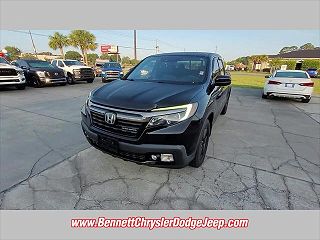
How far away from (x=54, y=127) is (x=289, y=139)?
5.58 metres

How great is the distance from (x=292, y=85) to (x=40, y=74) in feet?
42.5

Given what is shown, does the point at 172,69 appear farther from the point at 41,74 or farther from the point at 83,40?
the point at 83,40

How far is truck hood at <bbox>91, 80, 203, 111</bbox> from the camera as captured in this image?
262cm

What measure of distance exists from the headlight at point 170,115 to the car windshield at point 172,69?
0.95 metres

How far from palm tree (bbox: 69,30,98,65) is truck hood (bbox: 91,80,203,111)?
46.0 meters

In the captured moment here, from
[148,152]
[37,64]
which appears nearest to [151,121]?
[148,152]

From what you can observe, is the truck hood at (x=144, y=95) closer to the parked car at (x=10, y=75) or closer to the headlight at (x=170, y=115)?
the headlight at (x=170, y=115)

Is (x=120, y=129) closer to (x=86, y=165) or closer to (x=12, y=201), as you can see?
(x=86, y=165)

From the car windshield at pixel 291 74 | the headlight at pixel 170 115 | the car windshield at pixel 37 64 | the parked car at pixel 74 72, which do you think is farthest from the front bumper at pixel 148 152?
the parked car at pixel 74 72

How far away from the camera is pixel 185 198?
8.97 ft

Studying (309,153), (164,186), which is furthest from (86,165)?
(309,153)

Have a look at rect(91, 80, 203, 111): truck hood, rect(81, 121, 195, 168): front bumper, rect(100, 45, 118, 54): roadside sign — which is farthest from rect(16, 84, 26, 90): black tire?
rect(100, 45, 118, 54): roadside sign

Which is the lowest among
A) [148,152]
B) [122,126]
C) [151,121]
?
[148,152]

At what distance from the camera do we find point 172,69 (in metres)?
3.91
